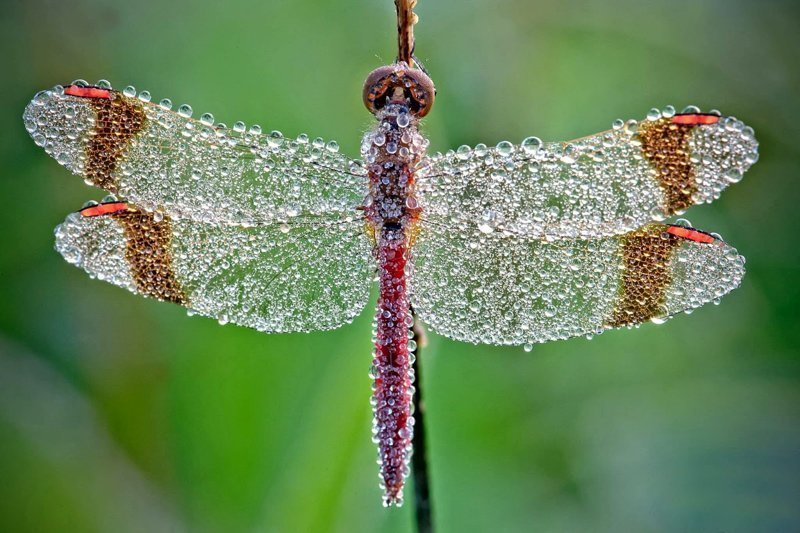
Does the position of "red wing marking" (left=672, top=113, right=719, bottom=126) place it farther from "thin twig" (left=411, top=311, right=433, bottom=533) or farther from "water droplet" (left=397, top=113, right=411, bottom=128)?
"thin twig" (left=411, top=311, right=433, bottom=533)

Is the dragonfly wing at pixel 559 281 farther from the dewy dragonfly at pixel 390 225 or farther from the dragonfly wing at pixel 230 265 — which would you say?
the dragonfly wing at pixel 230 265

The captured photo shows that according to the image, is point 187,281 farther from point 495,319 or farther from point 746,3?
point 746,3

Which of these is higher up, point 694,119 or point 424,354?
point 694,119

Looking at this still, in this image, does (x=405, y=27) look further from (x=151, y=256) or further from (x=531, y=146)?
(x=151, y=256)

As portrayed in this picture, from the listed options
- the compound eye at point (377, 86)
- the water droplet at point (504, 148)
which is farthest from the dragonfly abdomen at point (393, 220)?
the water droplet at point (504, 148)

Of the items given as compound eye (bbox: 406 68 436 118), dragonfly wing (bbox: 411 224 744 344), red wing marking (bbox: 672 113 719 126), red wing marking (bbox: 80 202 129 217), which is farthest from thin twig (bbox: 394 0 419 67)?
red wing marking (bbox: 80 202 129 217)

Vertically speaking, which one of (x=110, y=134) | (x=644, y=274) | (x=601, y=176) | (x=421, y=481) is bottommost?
(x=421, y=481)

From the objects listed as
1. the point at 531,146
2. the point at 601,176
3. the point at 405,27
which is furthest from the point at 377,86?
the point at 601,176
